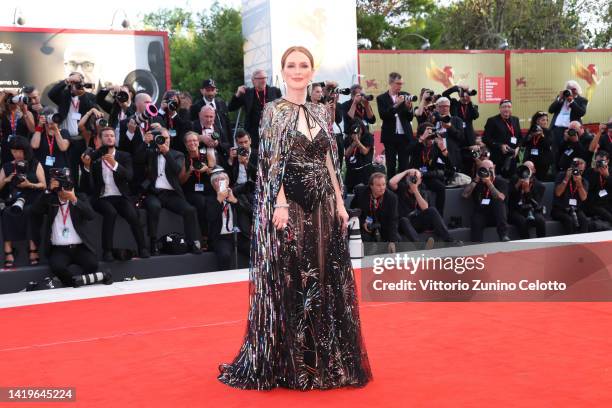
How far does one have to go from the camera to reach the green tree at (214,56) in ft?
83.3

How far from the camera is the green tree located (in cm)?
2539

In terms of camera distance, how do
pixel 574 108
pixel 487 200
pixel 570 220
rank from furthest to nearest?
pixel 574 108, pixel 570 220, pixel 487 200

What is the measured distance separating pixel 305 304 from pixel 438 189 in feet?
18.9

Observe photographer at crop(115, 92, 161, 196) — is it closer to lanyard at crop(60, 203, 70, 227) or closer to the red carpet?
lanyard at crop(60, 203, 70, 227)

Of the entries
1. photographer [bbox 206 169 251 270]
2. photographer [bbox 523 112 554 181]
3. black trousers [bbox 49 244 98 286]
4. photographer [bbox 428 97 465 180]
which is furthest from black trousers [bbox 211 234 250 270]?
photographer [bbox 523 112 554 181]

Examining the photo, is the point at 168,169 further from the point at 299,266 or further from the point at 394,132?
the point at 299,266

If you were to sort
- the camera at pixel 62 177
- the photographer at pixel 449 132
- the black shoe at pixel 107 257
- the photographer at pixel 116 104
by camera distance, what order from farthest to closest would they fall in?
the photographer at pixel 449 132 → the photographer at pixel 116 104 → the black shoe at pixel 107 257 → the camera at pixel 62 177

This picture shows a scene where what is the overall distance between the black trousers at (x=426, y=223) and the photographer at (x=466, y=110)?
1.60 meters

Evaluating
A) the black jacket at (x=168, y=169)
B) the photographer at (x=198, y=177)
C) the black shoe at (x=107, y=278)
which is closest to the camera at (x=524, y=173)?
the photographer at (x=198, y=177)

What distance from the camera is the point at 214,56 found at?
25766mm

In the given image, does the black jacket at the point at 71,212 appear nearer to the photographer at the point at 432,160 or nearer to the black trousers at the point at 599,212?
the photographer at the point at 432,160

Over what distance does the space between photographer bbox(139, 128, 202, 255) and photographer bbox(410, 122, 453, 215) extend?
2821 millimetres

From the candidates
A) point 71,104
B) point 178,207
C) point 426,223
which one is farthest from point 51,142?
point 426,223

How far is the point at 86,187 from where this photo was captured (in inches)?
295
